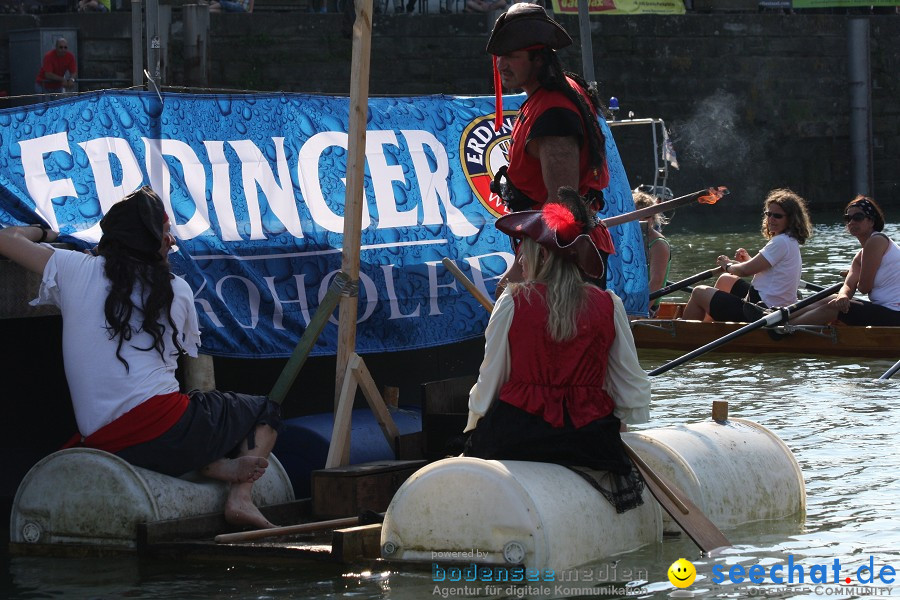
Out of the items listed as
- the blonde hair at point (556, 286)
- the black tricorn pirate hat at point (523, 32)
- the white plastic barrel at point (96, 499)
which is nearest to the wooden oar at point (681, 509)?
the blonde hair at point (556, 286)

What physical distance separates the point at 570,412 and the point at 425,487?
0.58 meters

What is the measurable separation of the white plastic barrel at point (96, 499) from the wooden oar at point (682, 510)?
170 cm

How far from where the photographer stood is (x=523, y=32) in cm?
587

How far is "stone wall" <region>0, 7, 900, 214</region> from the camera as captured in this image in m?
25.2

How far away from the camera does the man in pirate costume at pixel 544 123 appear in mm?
5773

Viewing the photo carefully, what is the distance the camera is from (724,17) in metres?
29.0

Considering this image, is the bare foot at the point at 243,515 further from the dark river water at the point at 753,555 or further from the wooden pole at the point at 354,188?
the wooden pole at the point at 354,188

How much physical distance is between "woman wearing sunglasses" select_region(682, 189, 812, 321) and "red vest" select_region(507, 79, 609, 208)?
6.04 meters

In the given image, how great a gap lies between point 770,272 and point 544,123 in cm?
664

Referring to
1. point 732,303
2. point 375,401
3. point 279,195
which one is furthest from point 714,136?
point 375,401

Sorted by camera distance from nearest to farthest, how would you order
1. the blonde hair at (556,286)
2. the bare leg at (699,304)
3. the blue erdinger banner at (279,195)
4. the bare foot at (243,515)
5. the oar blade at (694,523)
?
the blonde hair at (556,286), the oar blade at (694,523), the bare foot at (243,515), the blue erdinger banner at (279,195), the bare leg at (699,304)

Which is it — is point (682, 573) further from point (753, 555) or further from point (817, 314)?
point (817, 314)

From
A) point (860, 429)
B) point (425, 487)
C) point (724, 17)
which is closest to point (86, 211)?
point (425, 487)

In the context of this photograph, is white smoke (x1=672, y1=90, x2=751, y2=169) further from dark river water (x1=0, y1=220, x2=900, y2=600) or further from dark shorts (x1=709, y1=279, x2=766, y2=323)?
dark river water (x1=0, y1=220, x2=900, y2=600)
